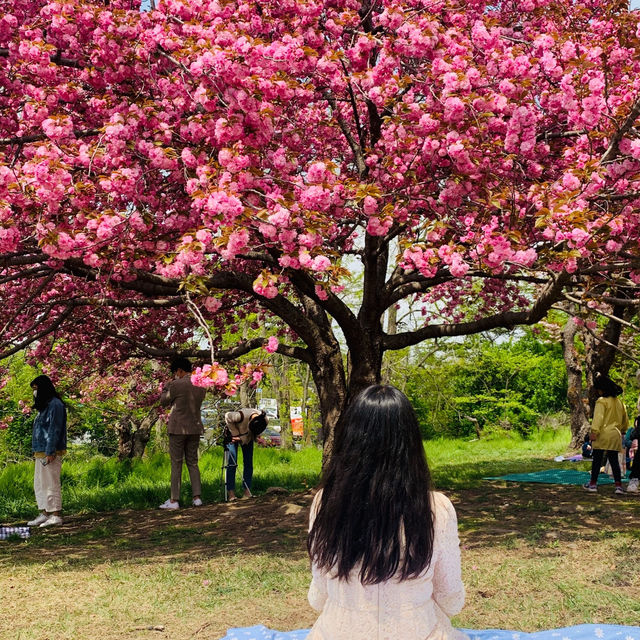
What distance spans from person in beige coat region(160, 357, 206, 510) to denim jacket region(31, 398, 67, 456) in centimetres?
113

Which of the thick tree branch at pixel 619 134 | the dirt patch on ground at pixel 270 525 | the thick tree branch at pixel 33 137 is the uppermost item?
the thick tree branch at pixel 33 137

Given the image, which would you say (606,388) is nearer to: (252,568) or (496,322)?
(496,322)

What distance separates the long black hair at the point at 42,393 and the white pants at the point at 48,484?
587mm

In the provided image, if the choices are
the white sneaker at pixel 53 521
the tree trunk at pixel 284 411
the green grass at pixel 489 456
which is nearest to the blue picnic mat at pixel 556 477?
the green grass at pixel 489 456

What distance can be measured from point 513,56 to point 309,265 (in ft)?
8.84

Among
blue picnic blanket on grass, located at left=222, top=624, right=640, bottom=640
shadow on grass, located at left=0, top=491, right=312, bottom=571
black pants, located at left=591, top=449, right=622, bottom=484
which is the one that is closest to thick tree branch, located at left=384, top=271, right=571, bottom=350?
black pants, located at left=591, top=449, right=622, bottom=484

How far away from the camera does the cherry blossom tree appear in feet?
16.5

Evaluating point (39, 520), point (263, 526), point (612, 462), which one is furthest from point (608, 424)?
point (39, 520)

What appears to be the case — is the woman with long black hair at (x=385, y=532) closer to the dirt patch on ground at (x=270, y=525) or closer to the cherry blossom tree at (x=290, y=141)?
the cherry blossom tree at (x=290, y=141)

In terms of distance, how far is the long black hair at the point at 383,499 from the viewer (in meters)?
1.96

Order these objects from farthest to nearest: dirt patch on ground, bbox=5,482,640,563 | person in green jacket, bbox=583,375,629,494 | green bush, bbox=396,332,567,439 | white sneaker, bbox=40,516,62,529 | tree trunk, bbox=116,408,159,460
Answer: green bush, bbox=396,332,567,439, tree trunk, bbox=116,408,159,460, person in green jacket, bbox=583,375,629,494, white sneaker, bbox=40,516,62,529, dirt patch on ground, bbox=5,482,640,563

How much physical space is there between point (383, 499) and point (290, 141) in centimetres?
453

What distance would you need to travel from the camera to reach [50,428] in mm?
7547

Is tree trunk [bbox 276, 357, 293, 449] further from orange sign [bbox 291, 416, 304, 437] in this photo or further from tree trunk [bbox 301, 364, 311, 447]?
orange sign [bbox 291, 416, 304, 437]
